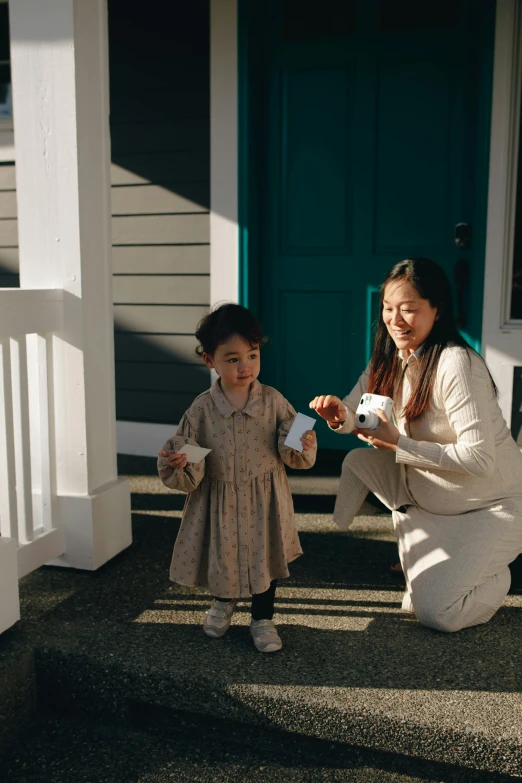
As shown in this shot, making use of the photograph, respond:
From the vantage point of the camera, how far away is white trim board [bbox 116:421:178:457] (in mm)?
4359

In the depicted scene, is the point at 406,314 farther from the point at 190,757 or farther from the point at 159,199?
the point at 159,199

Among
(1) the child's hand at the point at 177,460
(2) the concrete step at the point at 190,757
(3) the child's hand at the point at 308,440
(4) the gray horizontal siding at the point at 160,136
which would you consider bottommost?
(2) the concrete step at the point at 190,757

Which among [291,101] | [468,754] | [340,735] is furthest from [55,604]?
[291,101]

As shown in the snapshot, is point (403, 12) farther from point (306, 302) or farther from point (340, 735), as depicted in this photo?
point (340, 735)

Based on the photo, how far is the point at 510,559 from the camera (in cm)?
244

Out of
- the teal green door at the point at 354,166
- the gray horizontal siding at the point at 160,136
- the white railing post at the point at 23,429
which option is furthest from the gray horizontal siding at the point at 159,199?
the white railing post at the point at 23,429

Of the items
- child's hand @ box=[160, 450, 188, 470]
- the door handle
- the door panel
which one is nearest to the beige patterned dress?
child's hand @ box=[160, 450, 188, 470]

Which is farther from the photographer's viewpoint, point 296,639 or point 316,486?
point 316,486

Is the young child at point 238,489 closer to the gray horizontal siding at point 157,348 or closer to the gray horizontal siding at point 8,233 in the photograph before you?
the gray horizontal siding at point 157,348

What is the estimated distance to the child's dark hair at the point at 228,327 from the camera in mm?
2117

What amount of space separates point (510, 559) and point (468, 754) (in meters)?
0.77

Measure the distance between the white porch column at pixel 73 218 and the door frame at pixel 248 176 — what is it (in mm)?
1213

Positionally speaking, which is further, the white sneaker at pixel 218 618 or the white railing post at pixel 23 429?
the white railing post at pixel 23 429

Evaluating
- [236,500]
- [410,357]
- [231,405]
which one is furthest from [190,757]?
[410,357]
